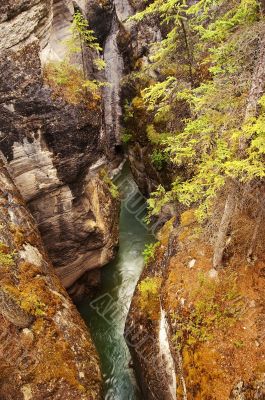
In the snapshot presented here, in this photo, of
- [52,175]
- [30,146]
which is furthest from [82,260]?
[30,146]

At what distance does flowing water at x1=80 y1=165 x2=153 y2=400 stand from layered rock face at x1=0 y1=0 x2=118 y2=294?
2.17 metres

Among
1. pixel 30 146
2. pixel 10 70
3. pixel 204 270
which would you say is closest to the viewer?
pixel 204 270

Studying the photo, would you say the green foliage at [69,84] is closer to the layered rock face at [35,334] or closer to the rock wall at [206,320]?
the layered rock face at [35,334]

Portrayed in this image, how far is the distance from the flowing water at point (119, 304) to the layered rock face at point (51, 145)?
2168mm

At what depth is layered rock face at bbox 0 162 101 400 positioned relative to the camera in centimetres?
991

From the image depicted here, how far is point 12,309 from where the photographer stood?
10180mm

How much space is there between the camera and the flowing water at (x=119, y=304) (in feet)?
51.0

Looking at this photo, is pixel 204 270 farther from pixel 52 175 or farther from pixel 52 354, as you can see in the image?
pixel 52 175

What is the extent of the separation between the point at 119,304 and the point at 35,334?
29.0ft

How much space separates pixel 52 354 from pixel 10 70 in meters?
10.6

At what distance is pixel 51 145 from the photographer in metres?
15.1

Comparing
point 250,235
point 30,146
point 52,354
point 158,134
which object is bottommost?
point 52,354

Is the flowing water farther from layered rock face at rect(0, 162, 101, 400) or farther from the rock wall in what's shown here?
layered rock face at rect(0, 162, 101, 400)

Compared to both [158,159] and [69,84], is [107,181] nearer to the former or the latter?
[158,159]
